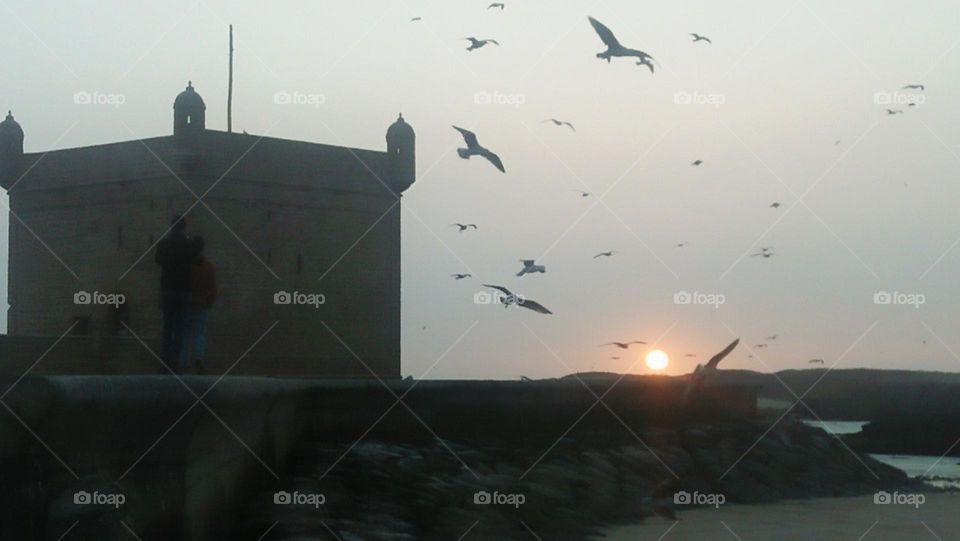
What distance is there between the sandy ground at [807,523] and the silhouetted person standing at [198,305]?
183 inches

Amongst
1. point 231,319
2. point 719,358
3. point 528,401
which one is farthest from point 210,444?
point 231,319

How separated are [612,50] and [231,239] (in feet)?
53.2

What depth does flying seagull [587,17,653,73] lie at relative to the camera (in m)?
14.7

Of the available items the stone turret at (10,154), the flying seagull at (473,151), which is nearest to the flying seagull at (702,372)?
the flying seagull at (473,151)

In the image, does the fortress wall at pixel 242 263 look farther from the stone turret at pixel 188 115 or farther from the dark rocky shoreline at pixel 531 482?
the dark rocky shoreline at pixel 531 482

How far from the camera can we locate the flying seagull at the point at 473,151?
15.7 meters

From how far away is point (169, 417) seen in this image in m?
8.97

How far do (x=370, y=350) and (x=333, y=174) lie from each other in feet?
12.0

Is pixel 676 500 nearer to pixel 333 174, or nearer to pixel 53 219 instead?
pixel 333 174

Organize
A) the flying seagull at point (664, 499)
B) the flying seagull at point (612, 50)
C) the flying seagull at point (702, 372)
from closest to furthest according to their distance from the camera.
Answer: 1. the flying seagull at point (612, 50)
2. the flying seagull at point (664, 499)
3. the flying seagull at point (702, 372)

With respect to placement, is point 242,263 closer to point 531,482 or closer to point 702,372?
point 702,372

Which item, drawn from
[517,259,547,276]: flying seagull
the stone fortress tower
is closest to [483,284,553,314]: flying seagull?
[517,259,547,276]: flying seagull

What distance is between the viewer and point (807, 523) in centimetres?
1747

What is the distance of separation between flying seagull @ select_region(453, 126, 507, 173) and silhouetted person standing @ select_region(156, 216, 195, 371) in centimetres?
459
